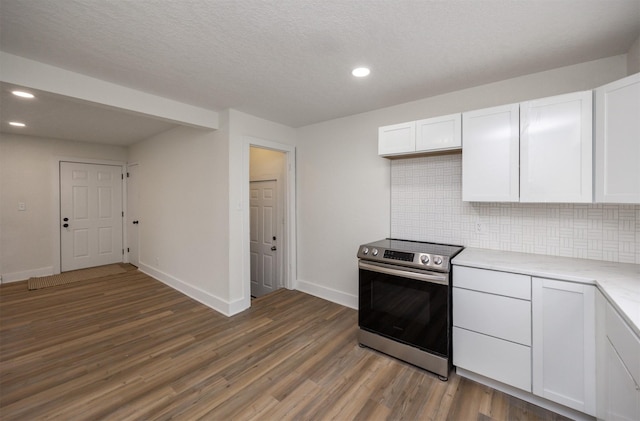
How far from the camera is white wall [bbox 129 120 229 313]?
329cm

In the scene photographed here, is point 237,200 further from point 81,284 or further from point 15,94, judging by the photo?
point 81,284

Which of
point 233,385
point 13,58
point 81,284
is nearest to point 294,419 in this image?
point 233,385

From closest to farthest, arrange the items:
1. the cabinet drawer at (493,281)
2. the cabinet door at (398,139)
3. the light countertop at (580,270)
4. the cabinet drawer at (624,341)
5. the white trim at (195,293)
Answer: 1. the cabinet drawer at (624,341)
2. the light countertop at (580,270)
3. the cabinet drawer at (493,281)
4. the cabinet door at (398,139)
5. the white trim at (195,293)

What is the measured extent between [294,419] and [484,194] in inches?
87.9

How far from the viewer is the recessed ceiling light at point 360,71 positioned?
2.18 metres

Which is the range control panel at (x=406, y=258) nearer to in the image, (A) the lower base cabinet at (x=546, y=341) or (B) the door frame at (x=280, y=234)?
(A) the lower base cabinet at (x=546, y=341)

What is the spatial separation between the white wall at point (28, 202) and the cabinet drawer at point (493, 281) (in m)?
6.59

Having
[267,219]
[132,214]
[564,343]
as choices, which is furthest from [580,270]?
[132,214]

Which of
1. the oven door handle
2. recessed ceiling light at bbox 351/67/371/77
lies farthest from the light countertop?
recessed ceiling light at bbox 351/67/371/77

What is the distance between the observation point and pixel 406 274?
2.23 m

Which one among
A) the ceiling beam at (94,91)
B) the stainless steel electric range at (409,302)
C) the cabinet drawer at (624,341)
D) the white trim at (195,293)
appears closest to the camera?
the cabinet drawer at (624,341)

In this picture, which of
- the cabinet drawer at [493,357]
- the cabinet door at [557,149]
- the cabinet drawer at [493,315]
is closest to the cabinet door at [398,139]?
the cabinet door at [557,149]

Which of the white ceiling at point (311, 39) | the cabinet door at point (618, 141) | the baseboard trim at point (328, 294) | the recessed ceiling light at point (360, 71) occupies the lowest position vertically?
the baseboard trim at point (328, 294)

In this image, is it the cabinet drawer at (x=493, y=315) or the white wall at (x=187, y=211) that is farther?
the white wall at (x=187, y=211)
